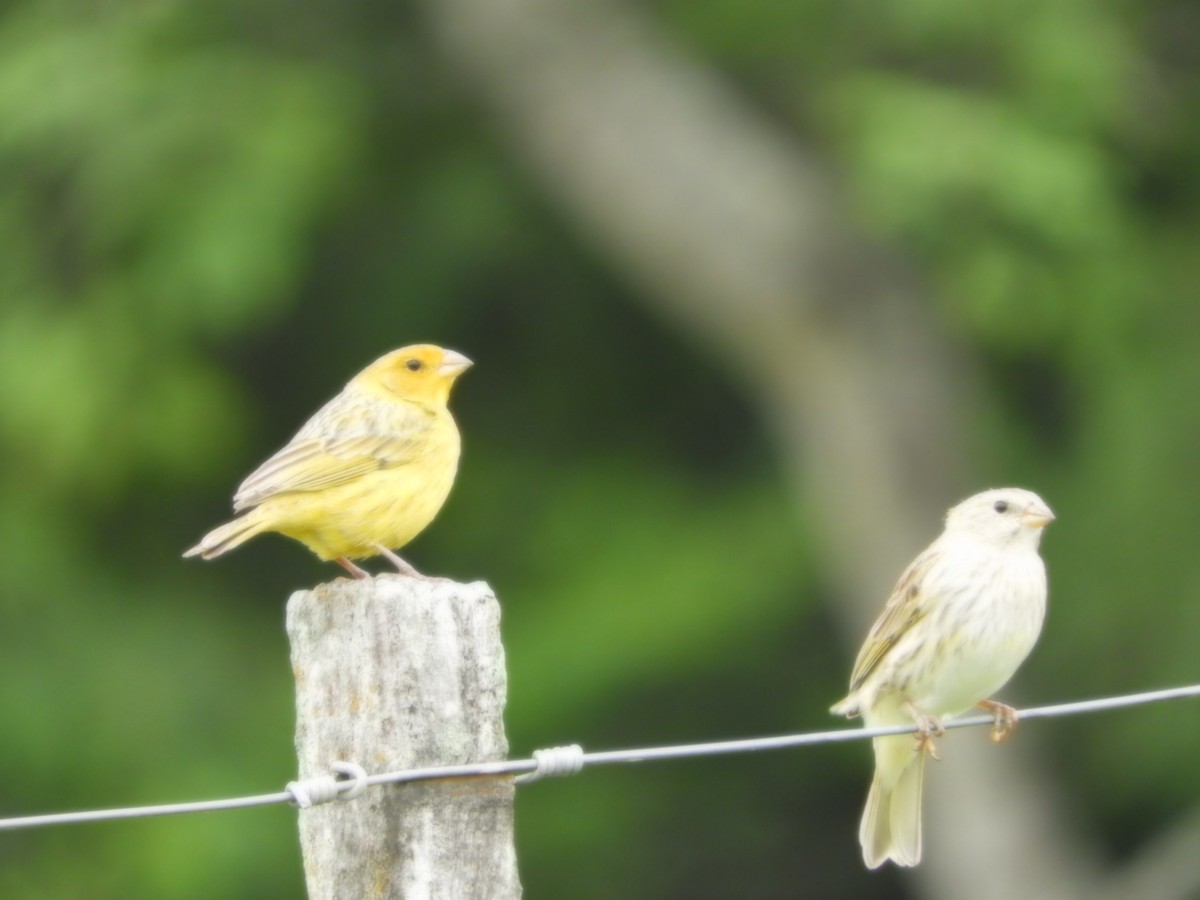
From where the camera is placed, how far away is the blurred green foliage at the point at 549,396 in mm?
10695

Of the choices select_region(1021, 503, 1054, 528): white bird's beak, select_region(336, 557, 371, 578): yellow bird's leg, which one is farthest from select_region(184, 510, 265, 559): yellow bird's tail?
select_region(1021, 503, 1054, 528): white bird's beak

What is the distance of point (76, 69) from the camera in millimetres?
10836

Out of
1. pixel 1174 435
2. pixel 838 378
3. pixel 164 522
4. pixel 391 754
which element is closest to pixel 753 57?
pixel 838 378

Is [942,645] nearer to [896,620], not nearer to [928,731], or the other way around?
[896,620]

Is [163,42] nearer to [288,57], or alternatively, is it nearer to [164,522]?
[288,57]

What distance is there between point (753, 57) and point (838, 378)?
2.05m

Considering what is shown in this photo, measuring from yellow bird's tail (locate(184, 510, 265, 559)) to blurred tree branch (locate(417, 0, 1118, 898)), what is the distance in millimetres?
6483

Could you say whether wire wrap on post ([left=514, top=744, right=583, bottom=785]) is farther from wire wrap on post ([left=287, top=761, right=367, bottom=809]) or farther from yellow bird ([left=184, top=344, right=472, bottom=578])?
yellow bird ([left=184, top=344, right=472, bottom=578])

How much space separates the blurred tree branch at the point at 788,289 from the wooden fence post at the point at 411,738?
767 centimetres

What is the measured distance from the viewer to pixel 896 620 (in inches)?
235

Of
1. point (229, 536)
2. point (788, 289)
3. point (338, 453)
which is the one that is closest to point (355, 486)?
point (338, 453)

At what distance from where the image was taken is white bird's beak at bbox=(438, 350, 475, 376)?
21.6 ft

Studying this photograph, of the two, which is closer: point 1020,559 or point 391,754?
point 391,754

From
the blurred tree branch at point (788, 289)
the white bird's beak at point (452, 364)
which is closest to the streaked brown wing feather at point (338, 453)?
the white bird's beak at point (452, 364)
